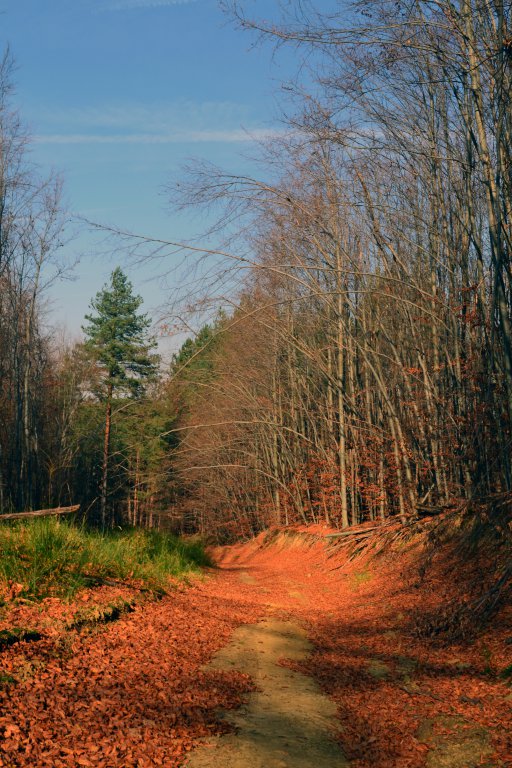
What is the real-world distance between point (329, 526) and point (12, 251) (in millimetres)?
12440

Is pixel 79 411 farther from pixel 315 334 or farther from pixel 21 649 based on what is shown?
pixel 21 649

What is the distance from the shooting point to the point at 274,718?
423 centimetres

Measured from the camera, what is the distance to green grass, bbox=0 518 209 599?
556 cm

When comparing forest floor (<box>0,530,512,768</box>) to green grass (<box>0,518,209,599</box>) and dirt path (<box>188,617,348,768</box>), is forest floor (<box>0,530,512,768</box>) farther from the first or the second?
green grass (<box>0,518,209,599</box>)

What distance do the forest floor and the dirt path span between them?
0.01 m

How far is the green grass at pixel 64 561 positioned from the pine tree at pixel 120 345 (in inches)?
1108

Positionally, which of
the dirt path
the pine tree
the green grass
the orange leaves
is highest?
the pine tree

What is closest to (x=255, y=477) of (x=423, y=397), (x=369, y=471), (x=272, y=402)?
(x=272, y=402)

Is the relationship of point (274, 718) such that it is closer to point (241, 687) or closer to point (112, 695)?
point (241, 687)

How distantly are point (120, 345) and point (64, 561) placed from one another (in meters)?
31.0

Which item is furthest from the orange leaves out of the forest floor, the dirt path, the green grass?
the green grass

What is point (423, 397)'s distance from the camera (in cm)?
1104

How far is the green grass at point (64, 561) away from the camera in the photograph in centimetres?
556

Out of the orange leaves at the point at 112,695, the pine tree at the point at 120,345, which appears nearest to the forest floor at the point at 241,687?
the orange leaves at the point at 112,695
